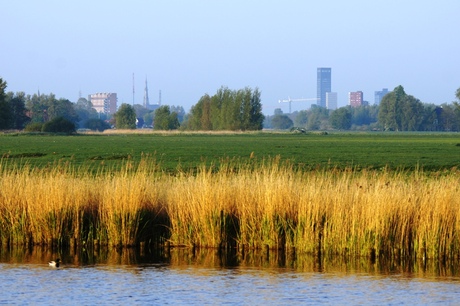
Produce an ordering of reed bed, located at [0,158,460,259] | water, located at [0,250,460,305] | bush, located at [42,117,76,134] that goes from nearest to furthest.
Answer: water, located at [0,250,460,305] < reed bed, located at [0,158,460,259] < bush, located at [42,117,76,134]

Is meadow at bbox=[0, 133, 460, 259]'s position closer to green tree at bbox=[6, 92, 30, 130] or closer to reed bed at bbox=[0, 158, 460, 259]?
reed bed at bbox=[0, 158, 460, 259]

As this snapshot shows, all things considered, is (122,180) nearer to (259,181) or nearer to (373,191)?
(259,181)

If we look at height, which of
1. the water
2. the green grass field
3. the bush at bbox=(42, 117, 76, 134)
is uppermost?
the bush at bbox=(42, 117, 76, 134)

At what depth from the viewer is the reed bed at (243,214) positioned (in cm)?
1908

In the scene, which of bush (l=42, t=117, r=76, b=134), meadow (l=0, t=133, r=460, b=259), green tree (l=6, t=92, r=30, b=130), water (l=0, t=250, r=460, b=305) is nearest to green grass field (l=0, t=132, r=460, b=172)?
meadow (l=0, t=133, r=460, b=259)

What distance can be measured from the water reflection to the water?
21mm

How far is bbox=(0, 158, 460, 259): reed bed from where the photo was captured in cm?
1908

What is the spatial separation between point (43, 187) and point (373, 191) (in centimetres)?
777

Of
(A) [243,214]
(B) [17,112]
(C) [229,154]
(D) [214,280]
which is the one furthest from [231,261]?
(B) [17,112]

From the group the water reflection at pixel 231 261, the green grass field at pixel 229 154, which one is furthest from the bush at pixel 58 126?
the water reflection at pixel 231 261

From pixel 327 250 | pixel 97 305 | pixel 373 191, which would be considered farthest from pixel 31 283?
pixel 373 191

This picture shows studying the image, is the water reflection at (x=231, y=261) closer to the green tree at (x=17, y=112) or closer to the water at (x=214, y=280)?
the water at (x=214, y=280)

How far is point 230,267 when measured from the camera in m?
18.2

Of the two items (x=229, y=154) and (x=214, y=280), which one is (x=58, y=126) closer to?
(x=229, y=154)
